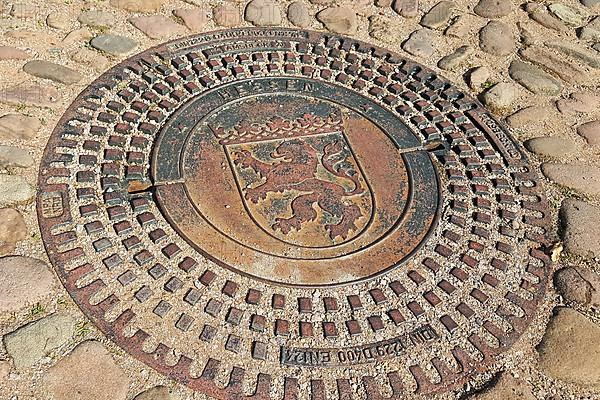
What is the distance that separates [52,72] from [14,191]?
1.07 meters

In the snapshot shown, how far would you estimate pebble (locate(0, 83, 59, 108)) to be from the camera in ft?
12.8

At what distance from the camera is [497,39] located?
4.97 meters

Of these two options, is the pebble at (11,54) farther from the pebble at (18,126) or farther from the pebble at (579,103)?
the pebble at (579,103)

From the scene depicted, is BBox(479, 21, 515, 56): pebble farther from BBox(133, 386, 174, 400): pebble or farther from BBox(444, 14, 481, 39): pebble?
BBox(133, 386, 174, 400): pebble

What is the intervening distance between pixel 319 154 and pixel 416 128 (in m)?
0.75

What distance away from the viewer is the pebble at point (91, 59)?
4246 millimetres

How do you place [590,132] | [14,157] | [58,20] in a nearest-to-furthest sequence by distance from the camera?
[14,157] < [590,132] < [58,20]

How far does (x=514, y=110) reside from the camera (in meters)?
4.41

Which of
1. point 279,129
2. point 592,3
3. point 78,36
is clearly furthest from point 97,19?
point 592,3

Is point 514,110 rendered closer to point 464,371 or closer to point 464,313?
point 464,313

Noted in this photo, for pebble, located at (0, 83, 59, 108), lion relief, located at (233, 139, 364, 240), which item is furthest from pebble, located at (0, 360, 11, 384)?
pebble, located at (0, 83, 59, 108)

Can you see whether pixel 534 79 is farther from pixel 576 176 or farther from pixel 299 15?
pixel 299 15

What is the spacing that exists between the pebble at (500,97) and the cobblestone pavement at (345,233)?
1 cm

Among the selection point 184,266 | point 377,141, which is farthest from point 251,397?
point 377,141
